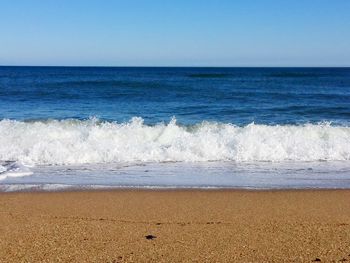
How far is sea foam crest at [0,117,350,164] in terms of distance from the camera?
10812 mm

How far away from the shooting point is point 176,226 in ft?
18.1

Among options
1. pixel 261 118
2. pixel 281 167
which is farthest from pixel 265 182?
pixel 261 118

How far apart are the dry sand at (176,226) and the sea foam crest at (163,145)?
3.50 m

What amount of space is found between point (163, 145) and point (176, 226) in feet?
22.0

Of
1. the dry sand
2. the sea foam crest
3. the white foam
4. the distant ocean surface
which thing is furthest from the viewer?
the sea foam crest

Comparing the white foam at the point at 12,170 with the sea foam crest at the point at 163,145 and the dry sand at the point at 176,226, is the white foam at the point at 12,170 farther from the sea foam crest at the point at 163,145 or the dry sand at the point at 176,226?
the dry sand at the point at 176,226

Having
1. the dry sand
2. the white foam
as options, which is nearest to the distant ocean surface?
the white foam

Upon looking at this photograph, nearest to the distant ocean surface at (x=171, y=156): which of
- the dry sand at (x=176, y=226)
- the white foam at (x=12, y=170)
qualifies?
→ the white foam at (x=12, y=170)

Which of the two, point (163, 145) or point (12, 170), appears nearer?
point (12, 170)

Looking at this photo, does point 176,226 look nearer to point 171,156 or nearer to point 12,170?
point 12,170

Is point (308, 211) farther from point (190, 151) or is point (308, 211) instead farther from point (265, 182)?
point (190, 151)

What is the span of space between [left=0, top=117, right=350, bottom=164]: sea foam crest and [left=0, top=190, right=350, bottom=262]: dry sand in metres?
3.50

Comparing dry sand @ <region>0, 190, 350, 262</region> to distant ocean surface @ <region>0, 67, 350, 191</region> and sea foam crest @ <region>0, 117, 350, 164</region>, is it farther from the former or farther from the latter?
sea foam crest @ <region>0, 117, 350, 164</region>

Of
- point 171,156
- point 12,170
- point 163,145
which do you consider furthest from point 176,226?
point 163,145
